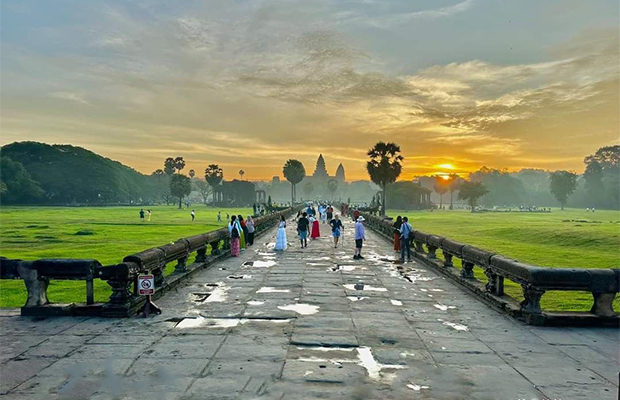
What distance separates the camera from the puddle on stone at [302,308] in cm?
858

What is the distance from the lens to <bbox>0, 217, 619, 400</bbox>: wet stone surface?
5117 millimetres

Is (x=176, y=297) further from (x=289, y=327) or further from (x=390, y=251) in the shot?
(x=390, y=251)

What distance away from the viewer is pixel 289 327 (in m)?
7.52

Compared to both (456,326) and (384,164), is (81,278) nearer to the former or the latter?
(456,326)

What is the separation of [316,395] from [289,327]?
2634mm

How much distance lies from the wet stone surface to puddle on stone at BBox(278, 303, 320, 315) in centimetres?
4

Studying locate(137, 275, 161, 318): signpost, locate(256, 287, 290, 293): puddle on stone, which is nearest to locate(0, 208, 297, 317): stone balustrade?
locate(137, 275, 161, 318): signpost

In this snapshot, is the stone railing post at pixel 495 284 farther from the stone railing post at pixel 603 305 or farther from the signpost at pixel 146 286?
the signpost at pixel 146 286

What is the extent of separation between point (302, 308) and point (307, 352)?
260 cm

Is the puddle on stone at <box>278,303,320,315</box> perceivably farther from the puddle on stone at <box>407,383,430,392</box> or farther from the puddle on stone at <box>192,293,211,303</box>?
the puddle on stone at <box>407,383,430,392</box>

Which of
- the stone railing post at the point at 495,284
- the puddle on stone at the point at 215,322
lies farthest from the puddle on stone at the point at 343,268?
the puddle on stone at the point at 215,322

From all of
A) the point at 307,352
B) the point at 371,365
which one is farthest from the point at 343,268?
the point at 371,365

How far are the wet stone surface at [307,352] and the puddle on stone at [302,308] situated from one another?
4 centimetres

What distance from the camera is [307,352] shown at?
6.30 m
